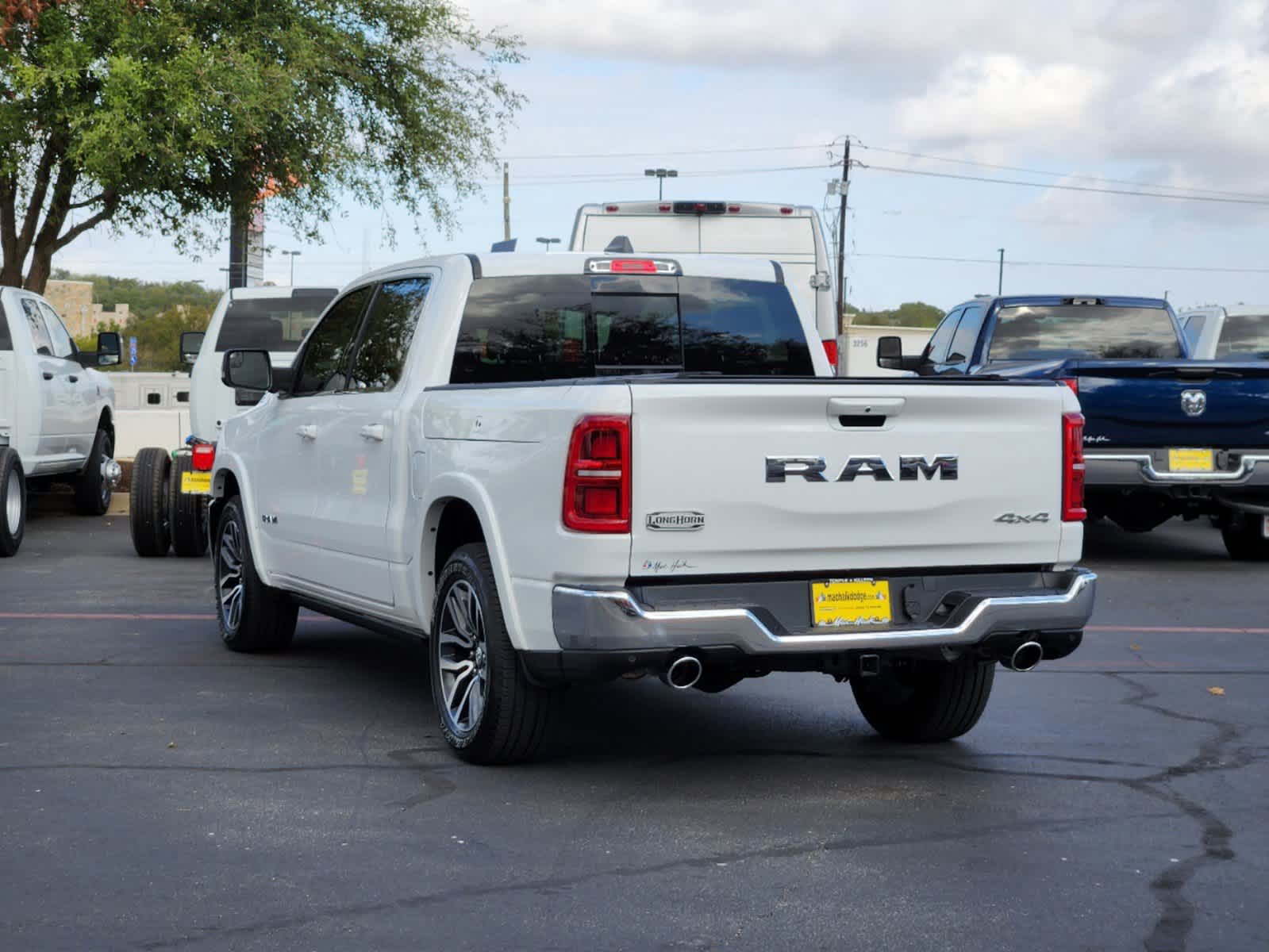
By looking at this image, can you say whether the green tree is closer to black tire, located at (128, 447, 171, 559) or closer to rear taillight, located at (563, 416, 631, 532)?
black tire, located at (128, 447, 171, 559)

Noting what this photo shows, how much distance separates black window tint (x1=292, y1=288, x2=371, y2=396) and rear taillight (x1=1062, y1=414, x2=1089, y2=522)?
322 centimetres

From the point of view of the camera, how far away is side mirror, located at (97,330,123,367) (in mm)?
16984

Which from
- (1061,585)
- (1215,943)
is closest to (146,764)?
(1061,585)

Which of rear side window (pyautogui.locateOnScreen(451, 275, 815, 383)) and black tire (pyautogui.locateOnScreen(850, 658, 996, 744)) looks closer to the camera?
black tire (pyautogui.locateOnScreen(850, 658, 996, 744))

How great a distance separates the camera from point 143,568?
13.5m

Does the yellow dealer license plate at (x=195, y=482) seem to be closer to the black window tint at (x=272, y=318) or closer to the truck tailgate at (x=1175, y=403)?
the black window tint at (x=272, y=318)

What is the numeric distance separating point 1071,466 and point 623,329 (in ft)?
6.81

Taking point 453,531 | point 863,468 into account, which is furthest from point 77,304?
point 863,468

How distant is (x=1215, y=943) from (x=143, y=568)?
10.1 metres

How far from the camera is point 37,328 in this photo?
15.9 metres

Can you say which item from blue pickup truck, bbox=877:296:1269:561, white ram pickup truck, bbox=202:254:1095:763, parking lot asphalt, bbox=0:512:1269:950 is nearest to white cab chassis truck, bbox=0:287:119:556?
parking lot asphalt, bbox=0:512:1269:950

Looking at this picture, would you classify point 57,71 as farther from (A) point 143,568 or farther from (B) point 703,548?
(B) point 703,548

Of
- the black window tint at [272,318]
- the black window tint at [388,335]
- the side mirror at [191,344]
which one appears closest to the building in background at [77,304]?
the side mirror at [191,344]
